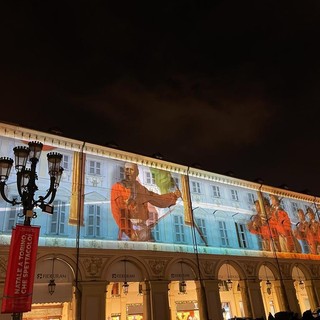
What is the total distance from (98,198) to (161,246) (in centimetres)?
427

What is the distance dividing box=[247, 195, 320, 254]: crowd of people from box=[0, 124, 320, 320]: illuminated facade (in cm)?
9

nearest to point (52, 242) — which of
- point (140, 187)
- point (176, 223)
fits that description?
point (140, 187)

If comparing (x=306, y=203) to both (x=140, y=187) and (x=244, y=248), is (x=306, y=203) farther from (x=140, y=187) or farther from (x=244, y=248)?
(x=140, y=187)

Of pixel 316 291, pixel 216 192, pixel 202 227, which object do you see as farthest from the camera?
pixel 316 291

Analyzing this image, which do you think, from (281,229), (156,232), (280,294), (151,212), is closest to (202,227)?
(156,232)

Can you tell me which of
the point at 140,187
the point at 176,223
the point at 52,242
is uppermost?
the point at 140,187

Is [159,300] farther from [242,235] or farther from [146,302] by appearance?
[242,235]

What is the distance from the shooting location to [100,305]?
45.1ft

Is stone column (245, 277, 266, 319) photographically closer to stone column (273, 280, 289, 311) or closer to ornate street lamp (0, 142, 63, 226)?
stone column (273, 280, 289, 311)

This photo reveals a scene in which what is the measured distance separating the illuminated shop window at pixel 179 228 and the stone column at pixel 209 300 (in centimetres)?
247

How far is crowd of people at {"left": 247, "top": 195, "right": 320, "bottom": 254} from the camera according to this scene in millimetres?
21609

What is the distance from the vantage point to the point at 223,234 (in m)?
19.6

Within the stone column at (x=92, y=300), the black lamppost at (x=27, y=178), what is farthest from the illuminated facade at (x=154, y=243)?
the black lamppost at (x=27, y=178)

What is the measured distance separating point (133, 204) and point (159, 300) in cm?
494
